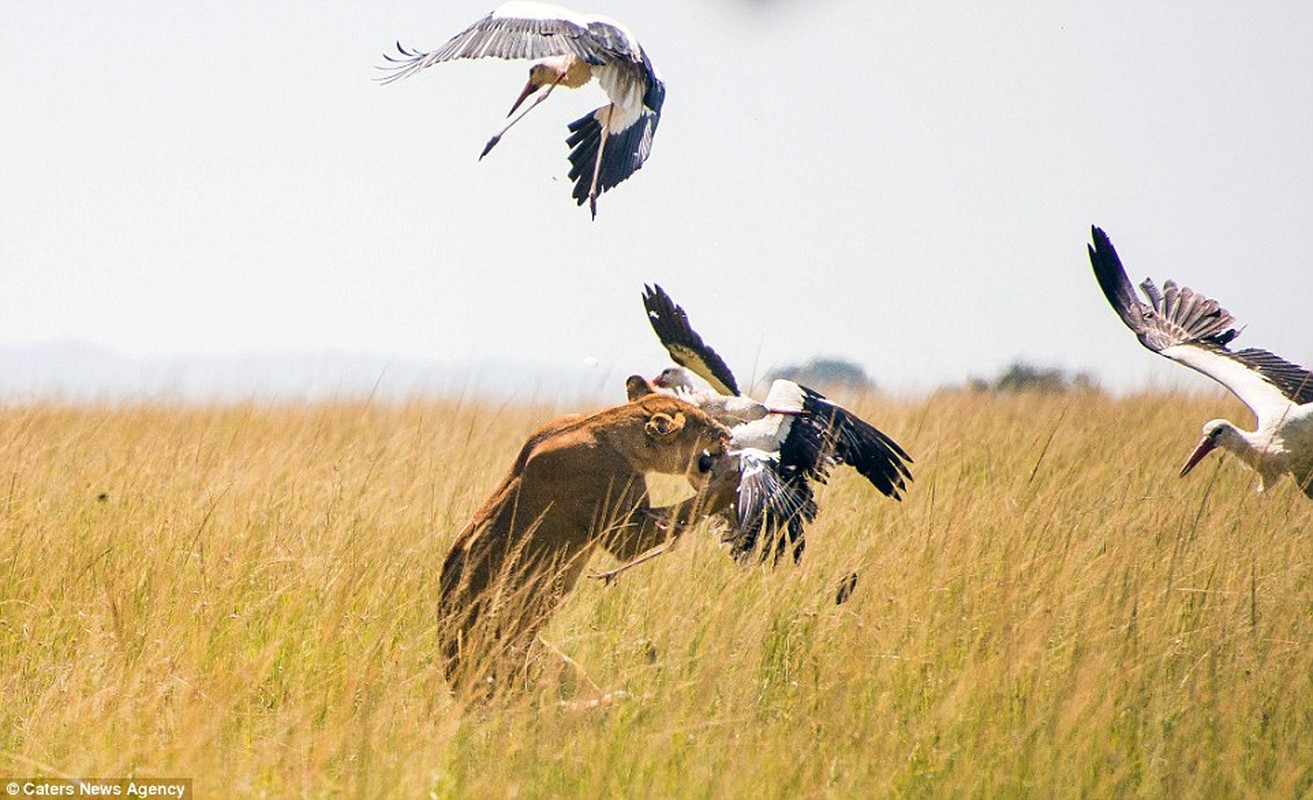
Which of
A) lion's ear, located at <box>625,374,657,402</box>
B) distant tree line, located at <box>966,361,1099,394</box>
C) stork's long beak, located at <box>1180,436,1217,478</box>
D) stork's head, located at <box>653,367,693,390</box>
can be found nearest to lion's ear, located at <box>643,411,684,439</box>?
lion's ear, located at <box>625,374,657,402</box>

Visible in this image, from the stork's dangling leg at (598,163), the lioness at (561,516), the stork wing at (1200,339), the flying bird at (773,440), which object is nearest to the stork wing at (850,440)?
the flying bird at (773,440)

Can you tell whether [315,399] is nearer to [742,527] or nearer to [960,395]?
[960,395]

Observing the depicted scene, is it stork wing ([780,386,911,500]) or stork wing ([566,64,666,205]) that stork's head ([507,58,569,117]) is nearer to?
stork wing ([566,64,666,205])

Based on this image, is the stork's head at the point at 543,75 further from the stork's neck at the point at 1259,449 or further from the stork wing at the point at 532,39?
the stork's neck at the point at 1259,449

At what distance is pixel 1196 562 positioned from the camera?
19.0ft

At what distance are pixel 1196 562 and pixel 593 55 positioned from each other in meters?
4.17

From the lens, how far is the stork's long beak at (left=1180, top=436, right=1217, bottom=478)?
817 centimetres

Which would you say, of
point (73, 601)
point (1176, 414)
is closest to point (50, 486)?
point (73, 601)

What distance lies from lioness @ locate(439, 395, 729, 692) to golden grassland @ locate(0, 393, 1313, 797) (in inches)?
8.1

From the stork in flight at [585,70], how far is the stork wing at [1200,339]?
2733mm

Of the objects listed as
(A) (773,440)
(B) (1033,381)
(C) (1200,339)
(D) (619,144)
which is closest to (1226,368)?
Result: (C) (1200,339)

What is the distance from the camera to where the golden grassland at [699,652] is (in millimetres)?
4070

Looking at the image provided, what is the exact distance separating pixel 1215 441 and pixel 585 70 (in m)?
4.21

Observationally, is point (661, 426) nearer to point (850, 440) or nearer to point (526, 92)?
point (850, 440)
